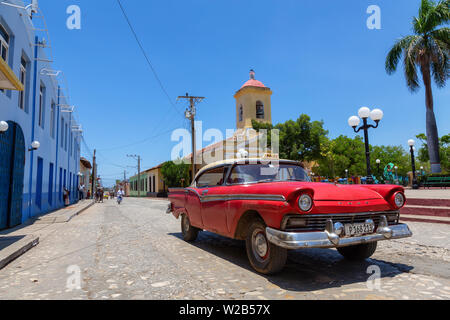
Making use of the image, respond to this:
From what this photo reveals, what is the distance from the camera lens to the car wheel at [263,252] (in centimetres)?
346

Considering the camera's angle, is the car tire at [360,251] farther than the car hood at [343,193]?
Yes

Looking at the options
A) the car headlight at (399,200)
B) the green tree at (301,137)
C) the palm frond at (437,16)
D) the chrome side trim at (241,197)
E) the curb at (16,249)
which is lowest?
the curb at (16,249)

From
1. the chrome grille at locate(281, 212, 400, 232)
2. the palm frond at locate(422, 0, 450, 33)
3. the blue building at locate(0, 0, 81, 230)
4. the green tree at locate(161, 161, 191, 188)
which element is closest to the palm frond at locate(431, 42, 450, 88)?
the palm frond at locate(422, 0, 450, 33)

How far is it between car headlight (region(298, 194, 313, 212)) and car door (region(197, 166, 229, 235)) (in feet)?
4.81

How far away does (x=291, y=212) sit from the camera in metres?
3.18

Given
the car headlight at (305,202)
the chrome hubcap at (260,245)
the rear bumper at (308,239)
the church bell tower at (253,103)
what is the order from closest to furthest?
the rear bumper at (308,239) → the car headlight at (305,202) → the chrome hubcap at (260,245) → the church bell tower at (253,103)

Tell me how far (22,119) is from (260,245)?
33.7ft

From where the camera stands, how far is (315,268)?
13.2ft

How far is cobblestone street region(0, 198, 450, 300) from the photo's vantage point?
10.1ft

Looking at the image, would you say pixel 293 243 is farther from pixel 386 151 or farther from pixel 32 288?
pixel 386 151

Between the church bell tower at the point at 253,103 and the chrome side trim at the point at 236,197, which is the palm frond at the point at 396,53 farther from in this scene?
the chrome side trim at the point at 236,197

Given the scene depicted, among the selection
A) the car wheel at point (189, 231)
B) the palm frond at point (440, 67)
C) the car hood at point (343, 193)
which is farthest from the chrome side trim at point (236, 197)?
the palm frond at point (440, 67)

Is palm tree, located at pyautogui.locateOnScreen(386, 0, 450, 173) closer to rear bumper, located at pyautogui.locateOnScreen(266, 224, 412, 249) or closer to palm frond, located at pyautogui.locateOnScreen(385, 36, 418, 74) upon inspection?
palm frond, located at pyautogui.locateOnScreen(385, 36, 418, 74)

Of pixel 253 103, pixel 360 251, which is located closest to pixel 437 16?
pixel 253 103
